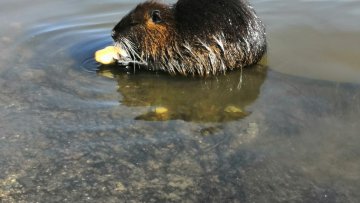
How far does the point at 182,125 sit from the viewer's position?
10.1 ft

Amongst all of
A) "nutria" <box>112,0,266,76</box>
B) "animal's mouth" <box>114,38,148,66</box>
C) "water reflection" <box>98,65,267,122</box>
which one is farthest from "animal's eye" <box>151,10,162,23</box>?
"water reflection" <box>98,65,267,122</box>

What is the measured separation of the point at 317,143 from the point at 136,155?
1.03 m

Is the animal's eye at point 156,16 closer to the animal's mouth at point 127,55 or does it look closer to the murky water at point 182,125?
the animal's mouth at point 127,55

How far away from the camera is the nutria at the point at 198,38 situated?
12.7 ft

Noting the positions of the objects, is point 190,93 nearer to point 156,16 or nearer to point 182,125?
point 182,125

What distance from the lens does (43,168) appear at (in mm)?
2617

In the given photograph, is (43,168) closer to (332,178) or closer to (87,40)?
(332,178)

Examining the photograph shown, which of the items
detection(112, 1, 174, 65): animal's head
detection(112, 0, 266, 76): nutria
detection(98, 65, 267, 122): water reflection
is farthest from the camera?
detection(112, 1, 174, 65): animal's head

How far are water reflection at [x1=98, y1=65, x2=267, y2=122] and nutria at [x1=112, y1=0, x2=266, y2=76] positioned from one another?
97 mm

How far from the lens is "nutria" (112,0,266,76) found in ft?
12.7

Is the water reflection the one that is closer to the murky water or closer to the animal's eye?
the murky water

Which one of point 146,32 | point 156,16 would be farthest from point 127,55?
point 156,16

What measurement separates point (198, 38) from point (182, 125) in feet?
3.39

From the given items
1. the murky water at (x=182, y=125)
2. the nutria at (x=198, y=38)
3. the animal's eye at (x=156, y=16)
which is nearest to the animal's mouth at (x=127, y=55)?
the nutria at (x=198, y=38)
